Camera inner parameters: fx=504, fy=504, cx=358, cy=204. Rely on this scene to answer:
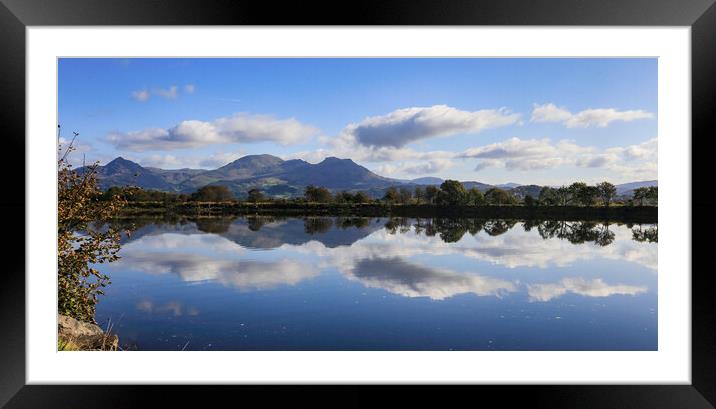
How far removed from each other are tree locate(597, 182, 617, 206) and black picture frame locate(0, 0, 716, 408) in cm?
2373

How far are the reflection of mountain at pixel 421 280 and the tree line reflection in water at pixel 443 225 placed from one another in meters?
6.24

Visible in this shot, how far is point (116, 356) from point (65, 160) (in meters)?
2.08

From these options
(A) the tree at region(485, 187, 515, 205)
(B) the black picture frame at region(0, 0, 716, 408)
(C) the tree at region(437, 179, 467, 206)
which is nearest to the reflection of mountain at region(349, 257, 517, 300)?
(B) the black picture frame at region(0, 0, 716, 408)

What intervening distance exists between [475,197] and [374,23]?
23531mm

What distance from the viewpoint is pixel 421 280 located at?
40.5 ft

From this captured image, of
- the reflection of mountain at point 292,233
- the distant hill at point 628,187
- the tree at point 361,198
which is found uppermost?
the distant hill at point 628,187

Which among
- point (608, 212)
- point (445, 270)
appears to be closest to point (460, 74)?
point (608, 212)

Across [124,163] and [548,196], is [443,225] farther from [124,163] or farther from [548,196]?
[124,163]

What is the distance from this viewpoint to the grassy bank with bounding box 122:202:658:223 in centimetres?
2277

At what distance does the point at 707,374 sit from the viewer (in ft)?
6.64

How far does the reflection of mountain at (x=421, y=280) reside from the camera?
427 inches

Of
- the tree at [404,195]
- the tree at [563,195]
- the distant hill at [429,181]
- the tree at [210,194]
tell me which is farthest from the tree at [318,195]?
the tree at [563,195]

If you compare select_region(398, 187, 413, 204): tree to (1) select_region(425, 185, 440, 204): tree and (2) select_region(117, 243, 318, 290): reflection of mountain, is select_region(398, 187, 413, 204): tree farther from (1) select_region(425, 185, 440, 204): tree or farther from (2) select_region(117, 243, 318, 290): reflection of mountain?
(2) select_region(117, 243, 318, 290): reflection of mountain

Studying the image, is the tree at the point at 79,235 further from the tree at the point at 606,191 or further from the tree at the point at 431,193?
the tree at the point at 606,191
